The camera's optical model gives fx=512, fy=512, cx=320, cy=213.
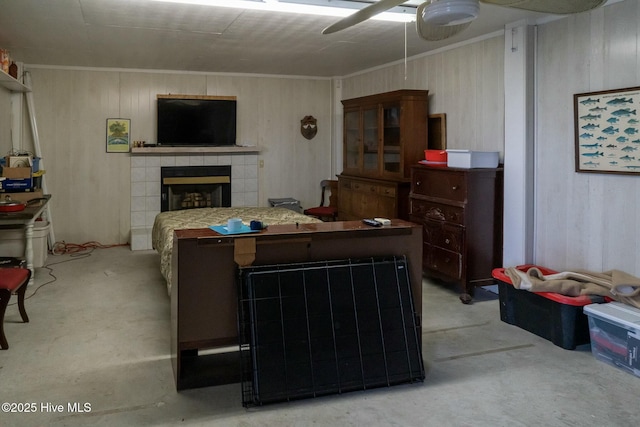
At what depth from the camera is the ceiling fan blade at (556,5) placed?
1.96 meters

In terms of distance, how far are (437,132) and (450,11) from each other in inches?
140

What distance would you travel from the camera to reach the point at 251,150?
280 inches

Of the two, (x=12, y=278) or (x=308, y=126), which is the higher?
(x=308, y=126)

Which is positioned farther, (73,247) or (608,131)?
(73,247)

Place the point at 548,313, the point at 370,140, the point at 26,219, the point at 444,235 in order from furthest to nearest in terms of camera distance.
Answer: the point at 370,140 < the point at 444,235 < the point at 26,219 < the point at 548,313

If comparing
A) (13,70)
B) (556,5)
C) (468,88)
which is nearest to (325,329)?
(556,5)

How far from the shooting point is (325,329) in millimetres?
2730

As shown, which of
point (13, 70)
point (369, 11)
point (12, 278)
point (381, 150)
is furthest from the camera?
point (381, 150)

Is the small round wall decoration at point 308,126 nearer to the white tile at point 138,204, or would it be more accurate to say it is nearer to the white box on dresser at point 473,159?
the white tile at point 138,204

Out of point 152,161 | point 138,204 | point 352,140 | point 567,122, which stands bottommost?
point 138,204

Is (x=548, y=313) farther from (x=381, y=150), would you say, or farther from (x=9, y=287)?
(x=9, y=287)

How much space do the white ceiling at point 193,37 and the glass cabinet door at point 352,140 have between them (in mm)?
652

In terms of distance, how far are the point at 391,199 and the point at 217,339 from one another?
3133 mm

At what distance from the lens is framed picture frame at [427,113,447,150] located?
5.29 m
